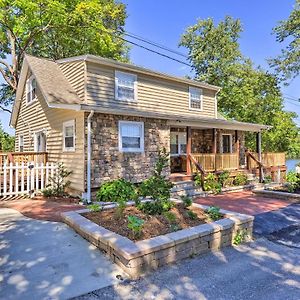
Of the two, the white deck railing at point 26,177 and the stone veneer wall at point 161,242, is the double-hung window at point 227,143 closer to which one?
the white deck railing at point 26,177

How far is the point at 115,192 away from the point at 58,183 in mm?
2705

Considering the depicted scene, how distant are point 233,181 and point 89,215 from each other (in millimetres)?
9510

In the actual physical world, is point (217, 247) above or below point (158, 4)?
below

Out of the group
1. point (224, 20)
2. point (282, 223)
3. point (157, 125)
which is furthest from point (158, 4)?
point (282, 223)

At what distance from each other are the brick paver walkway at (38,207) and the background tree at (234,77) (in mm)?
19264

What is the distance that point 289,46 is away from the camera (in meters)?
18.9

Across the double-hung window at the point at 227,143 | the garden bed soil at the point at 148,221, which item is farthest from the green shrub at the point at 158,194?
the double-hung window at the point at 227,143

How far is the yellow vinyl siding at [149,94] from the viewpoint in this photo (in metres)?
11.3

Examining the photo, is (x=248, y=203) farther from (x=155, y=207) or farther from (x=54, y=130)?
(x=54, y=130)

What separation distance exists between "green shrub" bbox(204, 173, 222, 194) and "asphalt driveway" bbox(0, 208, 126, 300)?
7.57 metres

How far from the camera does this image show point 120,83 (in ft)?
39.9

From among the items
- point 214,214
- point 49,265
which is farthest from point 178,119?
point 49,265

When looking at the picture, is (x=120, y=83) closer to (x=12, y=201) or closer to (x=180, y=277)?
(x=12, y=201)

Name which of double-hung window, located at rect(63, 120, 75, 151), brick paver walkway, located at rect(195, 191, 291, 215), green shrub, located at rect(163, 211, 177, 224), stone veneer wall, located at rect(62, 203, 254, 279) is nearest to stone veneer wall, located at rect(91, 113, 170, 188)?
double-hung window, located at rect(63, 120, 75, 151)
